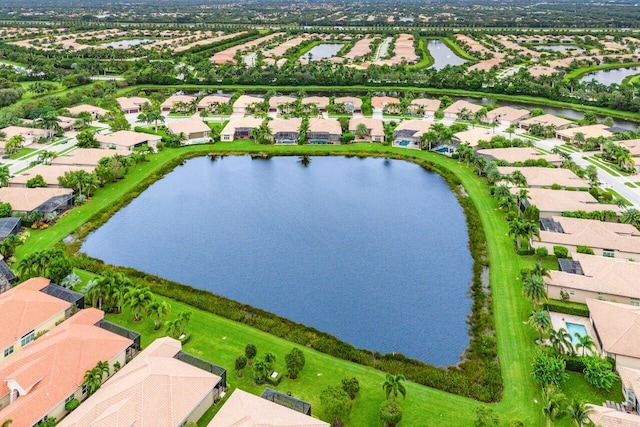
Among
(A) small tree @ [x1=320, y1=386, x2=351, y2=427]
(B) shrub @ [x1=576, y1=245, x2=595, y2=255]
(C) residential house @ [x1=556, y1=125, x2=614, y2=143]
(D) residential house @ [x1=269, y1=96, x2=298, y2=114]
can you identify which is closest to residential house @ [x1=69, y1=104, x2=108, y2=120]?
(D) residential house @ [x1=269, y1=96, x2=298, y2=114]

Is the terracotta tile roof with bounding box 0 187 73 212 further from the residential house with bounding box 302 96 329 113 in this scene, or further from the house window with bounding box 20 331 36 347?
the residential house with bounding box 302 96 329 113

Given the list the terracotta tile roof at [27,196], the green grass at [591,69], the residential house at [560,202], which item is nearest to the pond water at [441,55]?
the green grass at [591,69]

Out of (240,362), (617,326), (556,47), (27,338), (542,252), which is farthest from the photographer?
(556,47)

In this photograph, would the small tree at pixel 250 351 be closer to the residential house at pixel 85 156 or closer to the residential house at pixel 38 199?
the residential house at pixel 38 199

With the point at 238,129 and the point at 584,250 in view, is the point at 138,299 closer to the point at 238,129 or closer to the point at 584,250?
the point at 584,250

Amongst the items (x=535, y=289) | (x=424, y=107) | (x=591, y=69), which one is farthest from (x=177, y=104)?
(x=591, y=69)

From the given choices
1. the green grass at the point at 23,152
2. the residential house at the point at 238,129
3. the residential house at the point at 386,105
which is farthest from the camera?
the residential house at the point at 386,105

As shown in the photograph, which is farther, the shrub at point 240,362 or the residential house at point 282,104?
the residential house at point 282,104

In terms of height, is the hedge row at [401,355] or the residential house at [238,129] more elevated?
the residential house at [238,129]
